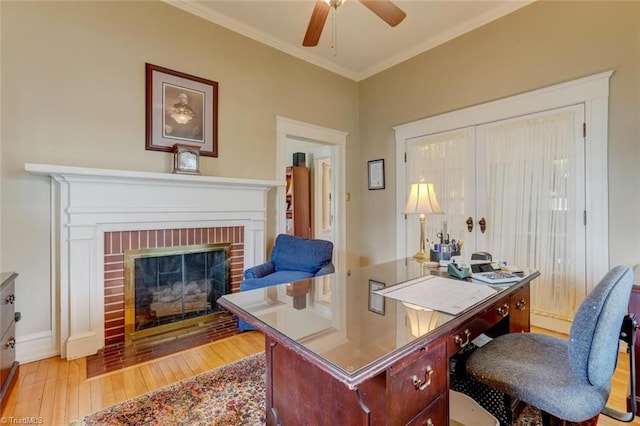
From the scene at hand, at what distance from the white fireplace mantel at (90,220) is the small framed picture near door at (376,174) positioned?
7.35ft

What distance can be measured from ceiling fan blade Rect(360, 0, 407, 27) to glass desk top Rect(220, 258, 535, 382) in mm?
1713

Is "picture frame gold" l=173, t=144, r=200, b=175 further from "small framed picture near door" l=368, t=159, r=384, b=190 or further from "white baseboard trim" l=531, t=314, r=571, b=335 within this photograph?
"white baseboard trim" l=531, t=314, r=571, b=335

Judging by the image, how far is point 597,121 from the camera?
95.2 inches

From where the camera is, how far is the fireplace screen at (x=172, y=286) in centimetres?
255

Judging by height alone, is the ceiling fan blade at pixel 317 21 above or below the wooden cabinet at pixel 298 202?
above

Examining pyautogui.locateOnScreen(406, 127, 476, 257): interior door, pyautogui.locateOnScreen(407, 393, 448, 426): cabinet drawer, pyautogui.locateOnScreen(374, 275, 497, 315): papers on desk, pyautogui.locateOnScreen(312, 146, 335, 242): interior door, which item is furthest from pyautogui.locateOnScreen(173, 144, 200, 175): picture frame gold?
pyautogui.locateOnScreen(312, 146, 335, 242): interior door

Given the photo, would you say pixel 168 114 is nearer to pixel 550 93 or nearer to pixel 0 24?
pixel 0 24

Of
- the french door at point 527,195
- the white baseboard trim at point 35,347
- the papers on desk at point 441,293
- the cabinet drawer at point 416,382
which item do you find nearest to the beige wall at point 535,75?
the french door at point 527,195

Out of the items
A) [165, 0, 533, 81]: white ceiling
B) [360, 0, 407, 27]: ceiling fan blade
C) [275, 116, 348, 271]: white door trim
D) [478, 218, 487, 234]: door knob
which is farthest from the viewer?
[275, 116, 348, 271]: white door trim

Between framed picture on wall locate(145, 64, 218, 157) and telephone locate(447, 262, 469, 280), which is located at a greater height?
framed picture on wall locate(145, 64, 218, 157)

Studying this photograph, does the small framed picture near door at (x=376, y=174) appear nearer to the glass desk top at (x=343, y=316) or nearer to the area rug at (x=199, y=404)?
the glass desk top at (x=343, y=316)

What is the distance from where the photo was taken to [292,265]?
9.68ft

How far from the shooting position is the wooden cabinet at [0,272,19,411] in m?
1.72

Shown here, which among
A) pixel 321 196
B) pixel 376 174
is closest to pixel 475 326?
pixel 376 174
